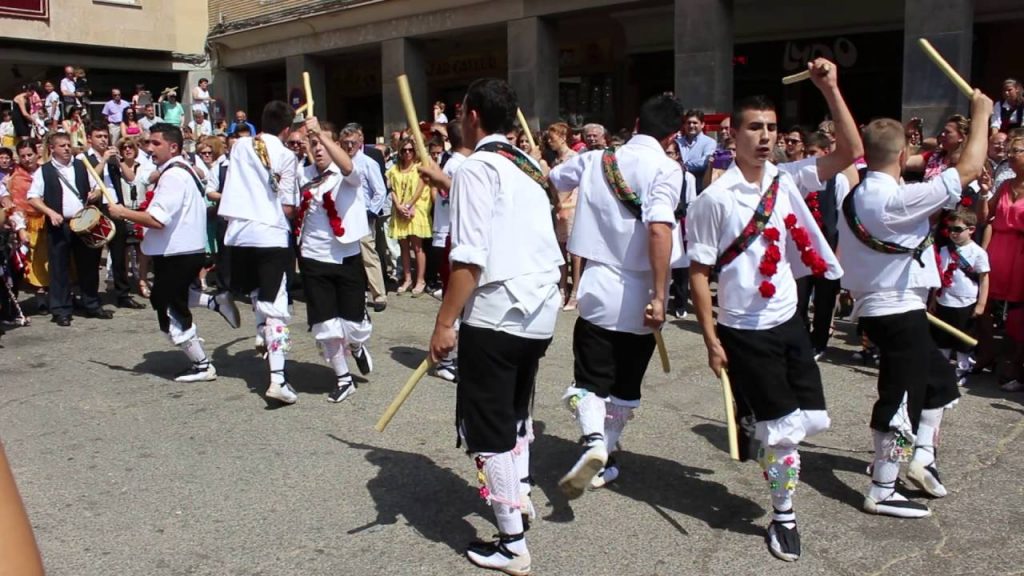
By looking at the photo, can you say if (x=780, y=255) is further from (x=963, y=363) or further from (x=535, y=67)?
(x=535, y=67)

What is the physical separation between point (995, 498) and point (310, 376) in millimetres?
4815

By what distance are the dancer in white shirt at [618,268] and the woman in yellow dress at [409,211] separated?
6.72 m

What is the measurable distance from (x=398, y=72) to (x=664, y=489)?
56.6ft

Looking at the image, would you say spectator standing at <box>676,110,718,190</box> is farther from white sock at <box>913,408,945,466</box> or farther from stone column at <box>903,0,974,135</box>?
white sock at <box>913,408,945,466</box>

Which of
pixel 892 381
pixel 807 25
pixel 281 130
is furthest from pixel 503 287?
pixel 807 25

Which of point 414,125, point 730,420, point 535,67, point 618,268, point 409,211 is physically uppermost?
point 535,67

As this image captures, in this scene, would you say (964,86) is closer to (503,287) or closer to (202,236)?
(503,287)

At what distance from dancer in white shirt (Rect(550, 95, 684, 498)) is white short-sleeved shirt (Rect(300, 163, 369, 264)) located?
2220 millimetres

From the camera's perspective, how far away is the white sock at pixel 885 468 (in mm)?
4242

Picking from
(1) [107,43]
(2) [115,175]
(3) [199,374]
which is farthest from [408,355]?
(1) [107,43]

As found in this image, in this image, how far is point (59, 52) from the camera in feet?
81.9

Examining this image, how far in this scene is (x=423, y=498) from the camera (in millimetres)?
4539

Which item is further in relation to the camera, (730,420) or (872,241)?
(872,241)

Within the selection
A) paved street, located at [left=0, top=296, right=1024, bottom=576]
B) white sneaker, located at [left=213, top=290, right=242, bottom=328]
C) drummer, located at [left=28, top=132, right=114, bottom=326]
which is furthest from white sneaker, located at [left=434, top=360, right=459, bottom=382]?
drummer, located at [left=28, top=132, right=114, bottom=326]
